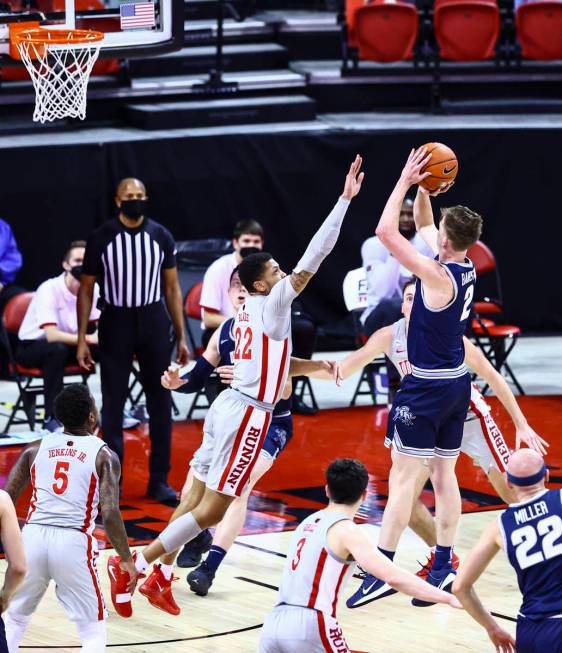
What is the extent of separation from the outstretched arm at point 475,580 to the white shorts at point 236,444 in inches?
82.9

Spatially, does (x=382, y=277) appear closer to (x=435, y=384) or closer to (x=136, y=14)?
(x=136, y=14)

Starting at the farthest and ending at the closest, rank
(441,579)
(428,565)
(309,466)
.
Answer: (309,466), (428,565), (441,579)

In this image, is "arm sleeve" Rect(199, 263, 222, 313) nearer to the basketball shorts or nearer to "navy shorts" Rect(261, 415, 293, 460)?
"navy shorts" Rect(261, 415, 293, 460)

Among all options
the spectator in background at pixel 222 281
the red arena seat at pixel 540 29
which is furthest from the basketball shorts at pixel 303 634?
the red arena seat at pixel 540 29

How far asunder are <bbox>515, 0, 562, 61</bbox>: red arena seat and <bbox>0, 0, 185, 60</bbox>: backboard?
6.49 meters

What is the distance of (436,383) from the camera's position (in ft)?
23.4

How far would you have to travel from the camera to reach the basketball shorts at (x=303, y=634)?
5.22 meters

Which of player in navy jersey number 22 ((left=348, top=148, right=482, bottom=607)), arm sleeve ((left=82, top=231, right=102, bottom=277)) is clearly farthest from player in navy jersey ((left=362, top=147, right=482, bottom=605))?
arm sleeve ((left=82, top=231, right=102, bottom=277))

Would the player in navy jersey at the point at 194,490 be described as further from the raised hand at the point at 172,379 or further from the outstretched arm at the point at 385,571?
the outstretched arm at the point at 385,571

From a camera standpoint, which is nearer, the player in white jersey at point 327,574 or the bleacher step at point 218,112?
the player in white jersey at point 327,574

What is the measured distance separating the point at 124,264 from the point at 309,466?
2.14 m

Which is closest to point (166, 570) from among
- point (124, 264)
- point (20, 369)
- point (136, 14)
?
point (124, 264)

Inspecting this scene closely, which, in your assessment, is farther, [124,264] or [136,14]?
[136,14]

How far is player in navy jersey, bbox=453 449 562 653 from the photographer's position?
5.05 m
